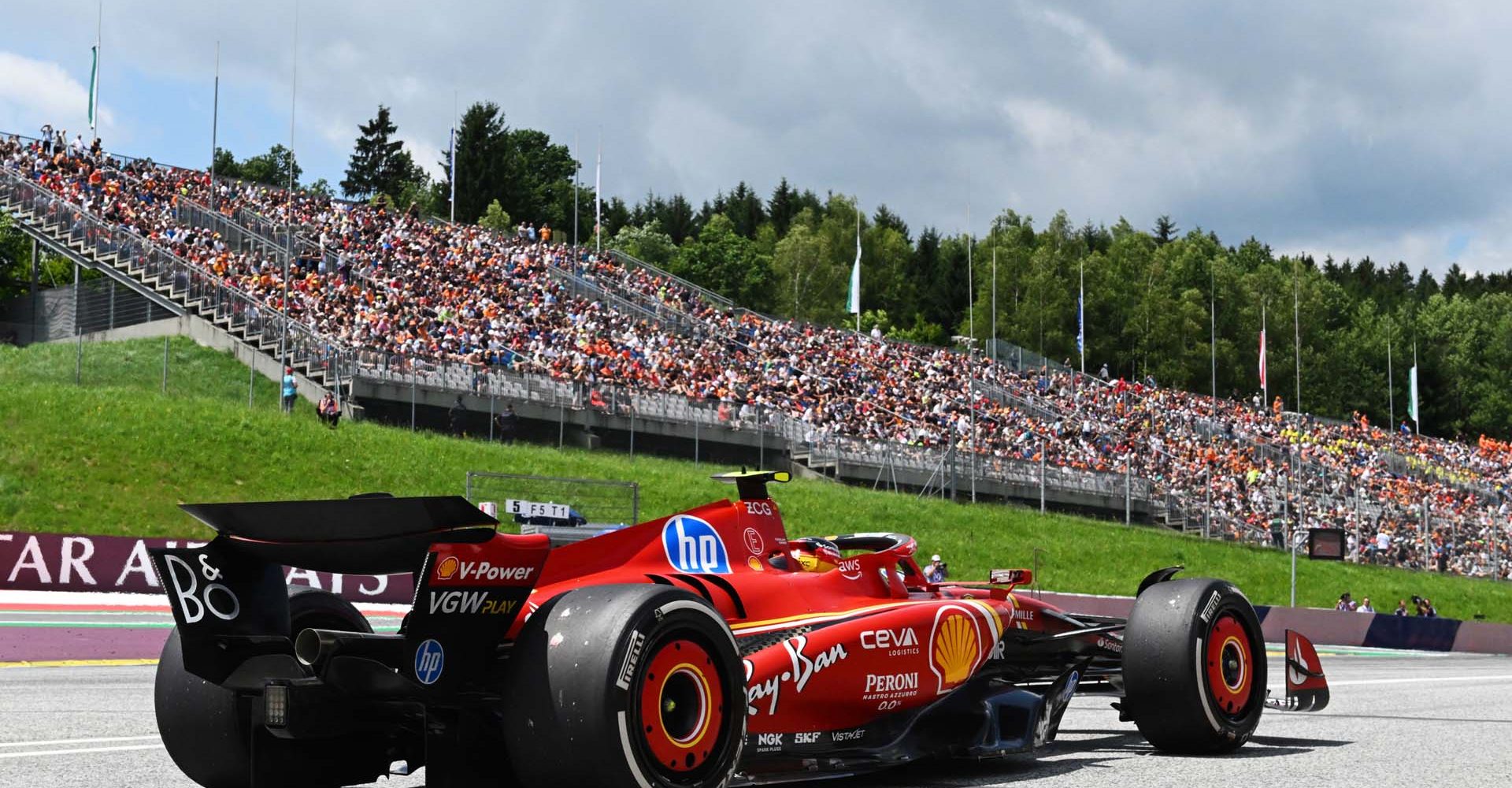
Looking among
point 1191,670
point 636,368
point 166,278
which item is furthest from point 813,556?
point 166,278

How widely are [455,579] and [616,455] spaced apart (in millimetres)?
30399

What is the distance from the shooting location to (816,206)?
131m

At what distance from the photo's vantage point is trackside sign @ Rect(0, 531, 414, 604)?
71.3ft

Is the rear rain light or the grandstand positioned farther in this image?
the grandstand

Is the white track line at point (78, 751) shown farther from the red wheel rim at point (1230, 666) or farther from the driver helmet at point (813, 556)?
the red wheel rim at point (1230, 666)

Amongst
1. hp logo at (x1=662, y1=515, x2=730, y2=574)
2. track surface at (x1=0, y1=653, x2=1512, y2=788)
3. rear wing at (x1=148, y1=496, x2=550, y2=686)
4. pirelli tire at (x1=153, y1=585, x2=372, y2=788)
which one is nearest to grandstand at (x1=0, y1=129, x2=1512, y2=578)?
track surface at (x1=0, y1=653, x2=1512, y2=788)

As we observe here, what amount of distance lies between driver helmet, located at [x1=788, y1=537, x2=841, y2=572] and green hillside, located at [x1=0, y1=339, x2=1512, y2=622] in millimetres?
21989

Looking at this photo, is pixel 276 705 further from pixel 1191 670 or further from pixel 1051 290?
pixel 1051 290

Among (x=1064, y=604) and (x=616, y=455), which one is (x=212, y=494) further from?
(x=1064, y=604)

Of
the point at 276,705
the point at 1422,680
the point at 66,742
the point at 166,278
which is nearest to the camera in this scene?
the point at 276,705

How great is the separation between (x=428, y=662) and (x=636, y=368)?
34294 millimetres

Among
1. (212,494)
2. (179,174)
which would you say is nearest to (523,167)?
(179,174)

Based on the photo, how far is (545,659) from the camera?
18.5 ft

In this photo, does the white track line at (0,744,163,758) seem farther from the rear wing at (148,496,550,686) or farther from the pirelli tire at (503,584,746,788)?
the pirelli tire at (503,584,746,788)
